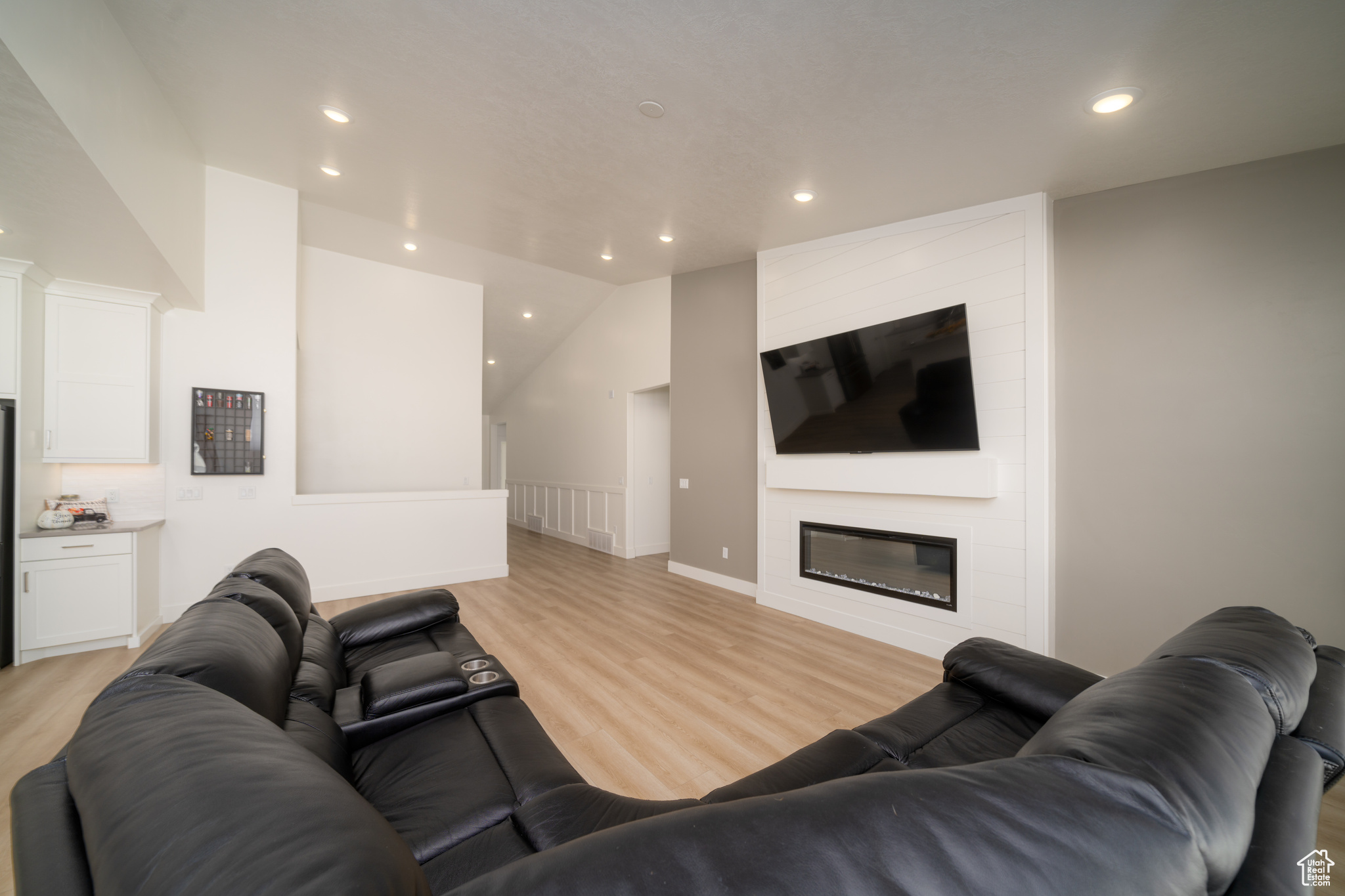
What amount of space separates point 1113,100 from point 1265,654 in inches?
98.5

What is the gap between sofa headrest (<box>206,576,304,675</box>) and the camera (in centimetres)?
158

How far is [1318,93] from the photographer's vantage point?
6.80ft

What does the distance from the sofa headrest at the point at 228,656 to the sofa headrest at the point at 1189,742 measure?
134 centimetres

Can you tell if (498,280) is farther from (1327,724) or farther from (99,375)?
(1327,724)

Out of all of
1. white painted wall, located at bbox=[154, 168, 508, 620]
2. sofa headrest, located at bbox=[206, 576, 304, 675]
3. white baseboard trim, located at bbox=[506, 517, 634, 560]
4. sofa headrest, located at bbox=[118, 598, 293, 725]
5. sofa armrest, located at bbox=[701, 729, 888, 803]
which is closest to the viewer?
sofa headrest, located at bbox=[118, 598, 293, 725]

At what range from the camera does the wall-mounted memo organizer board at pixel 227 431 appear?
12.6ft

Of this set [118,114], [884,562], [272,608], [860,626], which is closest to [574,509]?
[860,626]

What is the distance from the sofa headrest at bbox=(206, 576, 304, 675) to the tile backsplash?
3043 mm

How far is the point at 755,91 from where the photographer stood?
97.1 inches

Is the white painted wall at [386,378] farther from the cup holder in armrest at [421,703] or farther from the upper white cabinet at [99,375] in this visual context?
the cup holder in armrest at [421,703]

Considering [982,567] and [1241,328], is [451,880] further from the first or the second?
[1241,328]

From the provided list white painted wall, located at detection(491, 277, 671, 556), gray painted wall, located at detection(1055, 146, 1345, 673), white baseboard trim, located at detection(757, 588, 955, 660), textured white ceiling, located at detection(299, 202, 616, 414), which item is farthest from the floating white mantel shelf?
textured white ceiling, located at detection(299, 202, 616, 414)

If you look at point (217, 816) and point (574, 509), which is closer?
point (217, 816)

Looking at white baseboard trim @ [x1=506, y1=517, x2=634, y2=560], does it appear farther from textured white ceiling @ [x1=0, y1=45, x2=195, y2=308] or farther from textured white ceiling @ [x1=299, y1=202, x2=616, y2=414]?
textured white ceiling @ [x1=0, y1=45, x2=195, y2=308]
